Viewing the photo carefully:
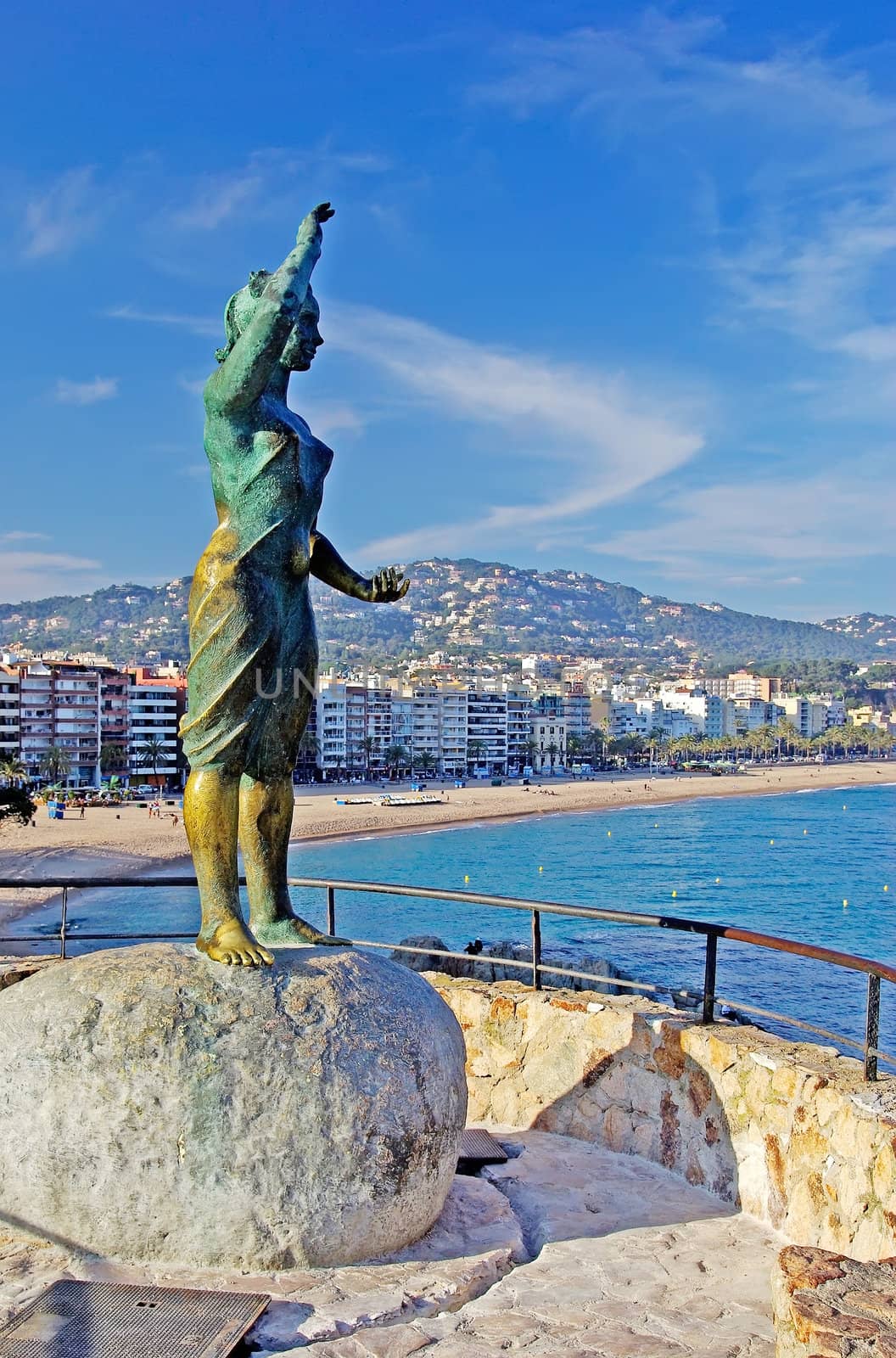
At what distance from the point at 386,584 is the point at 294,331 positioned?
3.80 feet

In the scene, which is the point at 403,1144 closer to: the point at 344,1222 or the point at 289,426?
the point at 344,1222

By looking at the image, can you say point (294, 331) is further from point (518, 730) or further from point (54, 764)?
point (518, 730)

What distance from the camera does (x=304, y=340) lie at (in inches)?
210

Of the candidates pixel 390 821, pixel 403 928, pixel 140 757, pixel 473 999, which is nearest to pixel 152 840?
pixel 390 821

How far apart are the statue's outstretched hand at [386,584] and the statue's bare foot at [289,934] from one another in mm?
1471

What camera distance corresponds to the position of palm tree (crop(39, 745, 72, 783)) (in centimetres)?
8700

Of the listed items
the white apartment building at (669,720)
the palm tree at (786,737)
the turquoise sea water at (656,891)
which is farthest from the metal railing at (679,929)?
the palm tree at (786,737)

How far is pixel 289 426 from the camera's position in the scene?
519 cm

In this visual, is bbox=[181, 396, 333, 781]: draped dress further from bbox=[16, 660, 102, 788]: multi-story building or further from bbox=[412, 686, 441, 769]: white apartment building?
bbox=[412, 686, 441, 769]: white apartment building

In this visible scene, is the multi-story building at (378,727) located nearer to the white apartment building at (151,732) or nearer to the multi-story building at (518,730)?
the multi-story building at (518,730)

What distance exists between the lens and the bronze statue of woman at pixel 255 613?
4.95 m

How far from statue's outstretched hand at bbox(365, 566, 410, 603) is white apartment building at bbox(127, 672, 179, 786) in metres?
91.3

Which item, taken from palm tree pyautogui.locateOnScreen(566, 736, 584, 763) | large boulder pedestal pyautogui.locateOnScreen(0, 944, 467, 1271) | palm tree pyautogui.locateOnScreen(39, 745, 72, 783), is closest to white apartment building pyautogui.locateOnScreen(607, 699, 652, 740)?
palm tree pyautogui.locateOnScreen(566, 736, 584, 763)

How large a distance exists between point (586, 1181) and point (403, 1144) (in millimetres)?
1429
